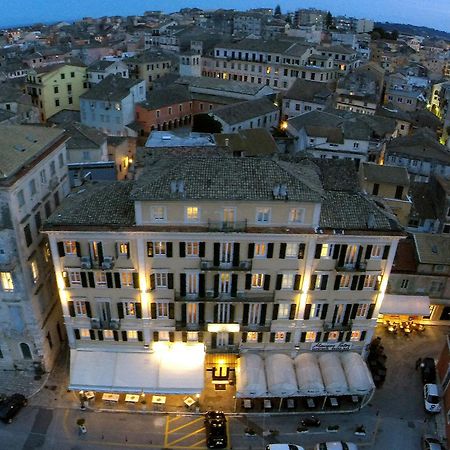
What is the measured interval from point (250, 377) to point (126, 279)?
1573cm

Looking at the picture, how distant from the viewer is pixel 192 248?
46.4 meters

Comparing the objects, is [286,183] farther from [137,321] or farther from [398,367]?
[398,367]

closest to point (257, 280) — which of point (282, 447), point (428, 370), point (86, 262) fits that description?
point (282, 447)

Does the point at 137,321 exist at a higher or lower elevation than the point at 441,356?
higher

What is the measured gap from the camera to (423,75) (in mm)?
181125

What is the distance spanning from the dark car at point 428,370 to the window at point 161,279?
3046 centimetres

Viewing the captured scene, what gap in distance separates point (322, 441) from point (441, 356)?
17661 mm

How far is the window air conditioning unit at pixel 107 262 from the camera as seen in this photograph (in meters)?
46.1

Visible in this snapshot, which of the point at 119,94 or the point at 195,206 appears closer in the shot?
the point at 195,206

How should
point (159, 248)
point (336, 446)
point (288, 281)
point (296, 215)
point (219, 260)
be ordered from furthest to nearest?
point (288, 281) < point (219, 260) < point (159, 248) < point (296, 215) < point (336, 446)

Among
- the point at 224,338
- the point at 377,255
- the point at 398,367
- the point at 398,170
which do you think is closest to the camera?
the point at 377,255

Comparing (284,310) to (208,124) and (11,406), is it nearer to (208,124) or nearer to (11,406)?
(11,406)

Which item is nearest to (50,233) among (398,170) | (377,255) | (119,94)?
(377,255)

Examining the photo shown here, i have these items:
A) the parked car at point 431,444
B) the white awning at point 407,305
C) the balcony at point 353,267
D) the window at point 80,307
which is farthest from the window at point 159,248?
the parked car at point 431,444
